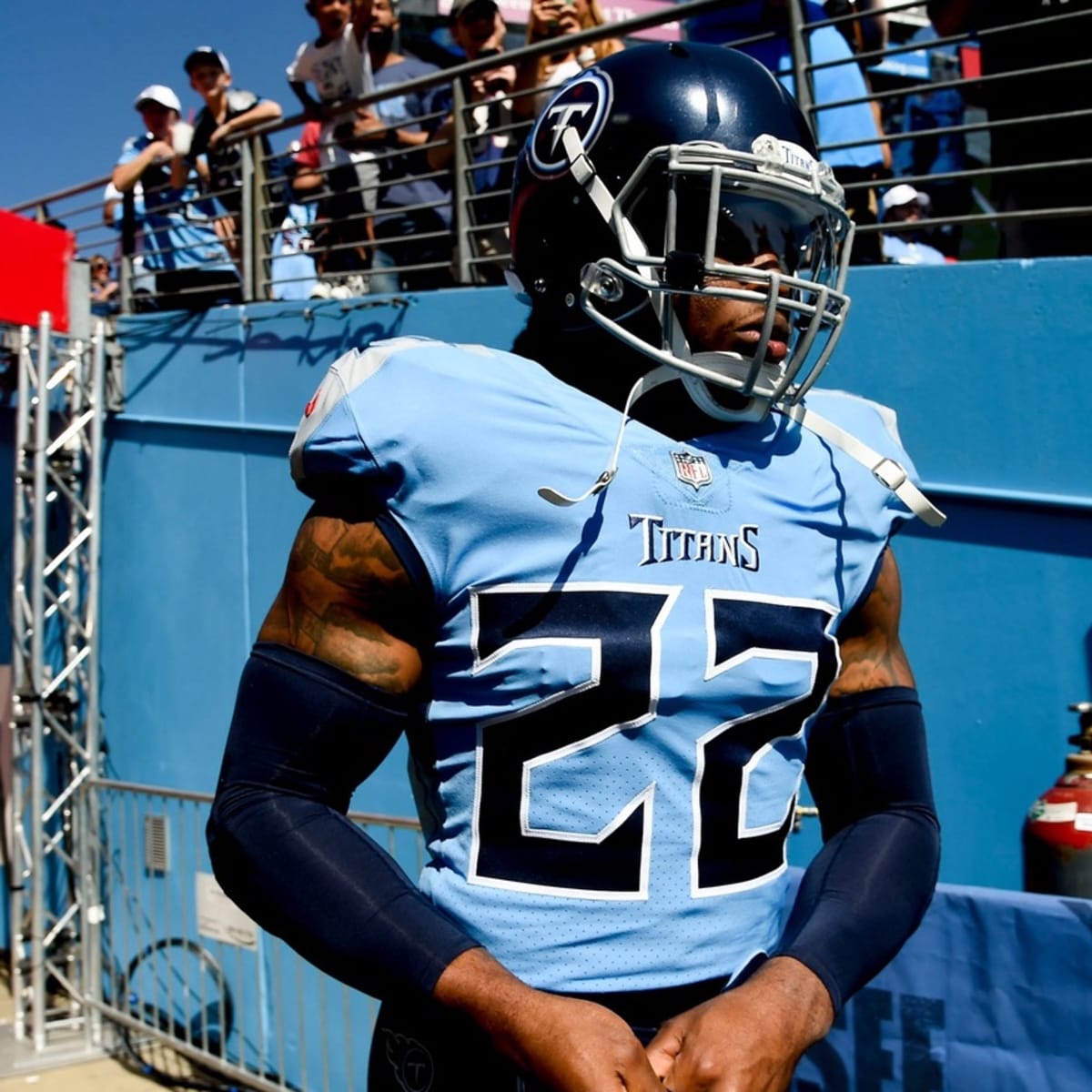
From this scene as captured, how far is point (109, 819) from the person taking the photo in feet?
23.2

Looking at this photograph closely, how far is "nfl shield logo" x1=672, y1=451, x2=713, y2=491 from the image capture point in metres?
1.67

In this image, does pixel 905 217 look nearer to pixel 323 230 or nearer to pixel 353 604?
pixel 323 230

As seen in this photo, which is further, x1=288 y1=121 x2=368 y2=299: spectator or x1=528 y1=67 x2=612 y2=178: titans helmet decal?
x1=288 y1=121 x2=368 y2=299: spectator

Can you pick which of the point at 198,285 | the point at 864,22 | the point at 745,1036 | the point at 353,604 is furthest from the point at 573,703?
the point at 198,285

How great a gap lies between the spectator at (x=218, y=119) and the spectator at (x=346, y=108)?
1.64 ft

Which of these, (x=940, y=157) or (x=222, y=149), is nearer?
(x=940, y=157)

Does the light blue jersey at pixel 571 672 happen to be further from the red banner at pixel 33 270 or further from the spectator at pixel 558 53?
the red banner at pixel 33 270

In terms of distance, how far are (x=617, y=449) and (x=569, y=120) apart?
0.58 m

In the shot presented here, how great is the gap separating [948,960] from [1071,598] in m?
1.50

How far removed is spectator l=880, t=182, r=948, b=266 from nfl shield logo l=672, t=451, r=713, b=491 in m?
4.75

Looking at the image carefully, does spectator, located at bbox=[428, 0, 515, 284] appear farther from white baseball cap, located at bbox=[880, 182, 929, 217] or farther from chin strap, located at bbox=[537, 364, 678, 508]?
chin strap, located at bbox=[537, 364, 678, 508]

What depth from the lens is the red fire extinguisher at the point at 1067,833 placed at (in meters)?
3.38

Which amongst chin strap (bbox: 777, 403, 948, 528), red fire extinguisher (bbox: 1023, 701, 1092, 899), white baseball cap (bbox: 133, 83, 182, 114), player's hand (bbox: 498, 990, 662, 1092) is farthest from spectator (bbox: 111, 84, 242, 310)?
player's hand (bbox: 498, 990, 662, 1092)

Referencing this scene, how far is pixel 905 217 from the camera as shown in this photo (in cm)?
630
